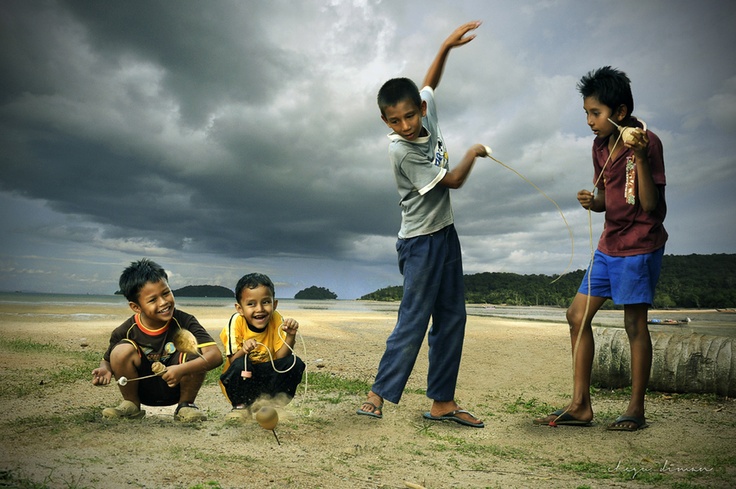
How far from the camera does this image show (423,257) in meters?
4.16

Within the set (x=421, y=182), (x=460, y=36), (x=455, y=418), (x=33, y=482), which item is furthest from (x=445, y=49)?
(x=33, y=482)

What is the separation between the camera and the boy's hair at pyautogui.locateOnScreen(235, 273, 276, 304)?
12.6ft

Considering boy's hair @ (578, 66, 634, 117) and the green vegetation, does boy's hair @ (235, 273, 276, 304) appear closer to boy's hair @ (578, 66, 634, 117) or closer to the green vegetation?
boy's hair @ (578, 66, 634, 117)

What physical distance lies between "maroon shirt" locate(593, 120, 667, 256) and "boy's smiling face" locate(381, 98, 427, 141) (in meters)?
1.58

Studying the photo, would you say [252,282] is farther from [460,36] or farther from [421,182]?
[460,36]

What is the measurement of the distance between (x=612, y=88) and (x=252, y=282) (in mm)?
3150

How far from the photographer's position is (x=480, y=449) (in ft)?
11.5

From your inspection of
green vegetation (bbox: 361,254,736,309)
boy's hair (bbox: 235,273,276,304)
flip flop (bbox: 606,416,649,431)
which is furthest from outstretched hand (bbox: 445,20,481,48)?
green vegetation (bbox: 361,254,736,309)

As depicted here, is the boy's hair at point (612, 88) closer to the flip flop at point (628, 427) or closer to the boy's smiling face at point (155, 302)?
the flip flop at point (628, 427)

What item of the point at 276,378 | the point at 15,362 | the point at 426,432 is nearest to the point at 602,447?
the point at 426,432

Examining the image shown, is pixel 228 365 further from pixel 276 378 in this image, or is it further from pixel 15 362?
pixel 15 362

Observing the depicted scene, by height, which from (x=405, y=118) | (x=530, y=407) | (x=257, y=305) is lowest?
(x=530, y=407)

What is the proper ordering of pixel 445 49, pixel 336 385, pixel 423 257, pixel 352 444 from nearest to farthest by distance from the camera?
pixel 352 444, pixel 423 257, pixel 445 49, pixel 336 385

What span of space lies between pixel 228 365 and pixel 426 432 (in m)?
1.62
